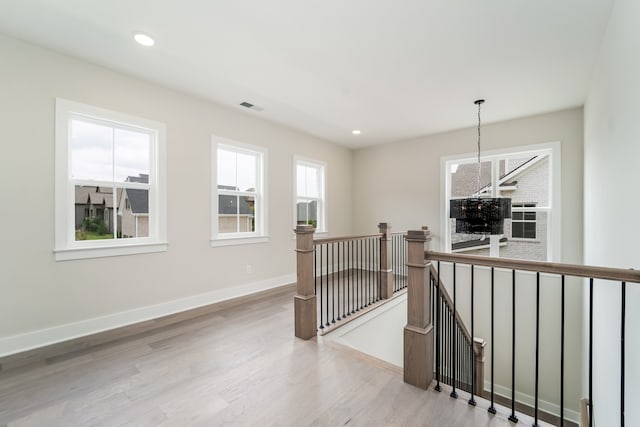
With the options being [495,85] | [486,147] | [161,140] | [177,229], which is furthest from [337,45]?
[486,147]

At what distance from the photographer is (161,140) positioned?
131 inches

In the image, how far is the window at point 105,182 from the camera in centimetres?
270

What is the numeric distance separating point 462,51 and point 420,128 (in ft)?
7.80

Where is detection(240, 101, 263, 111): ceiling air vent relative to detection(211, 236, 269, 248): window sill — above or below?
above

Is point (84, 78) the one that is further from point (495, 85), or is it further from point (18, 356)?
point (495, 85)

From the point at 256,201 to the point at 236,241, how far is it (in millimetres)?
744

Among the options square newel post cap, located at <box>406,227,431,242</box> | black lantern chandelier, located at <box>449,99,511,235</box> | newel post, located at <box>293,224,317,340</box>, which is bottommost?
newel post, located at <box>293,224,317,340</box>

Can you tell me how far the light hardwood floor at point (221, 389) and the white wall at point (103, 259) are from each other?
48cm

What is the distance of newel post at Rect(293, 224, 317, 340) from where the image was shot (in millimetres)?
2748

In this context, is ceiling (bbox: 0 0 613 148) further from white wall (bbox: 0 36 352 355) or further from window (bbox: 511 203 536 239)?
window (bbox: 511 203 536 239)

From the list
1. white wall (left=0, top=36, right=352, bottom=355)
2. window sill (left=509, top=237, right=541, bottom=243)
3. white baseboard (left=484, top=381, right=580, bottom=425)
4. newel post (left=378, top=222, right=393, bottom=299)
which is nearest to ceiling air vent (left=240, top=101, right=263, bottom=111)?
white wall (left=0, top=36, right=352, bottom=355)

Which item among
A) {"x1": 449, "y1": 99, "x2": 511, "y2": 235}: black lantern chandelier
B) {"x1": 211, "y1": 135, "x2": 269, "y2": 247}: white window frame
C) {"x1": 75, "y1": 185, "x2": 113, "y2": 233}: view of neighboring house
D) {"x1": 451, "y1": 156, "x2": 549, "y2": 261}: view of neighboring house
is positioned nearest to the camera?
{"x1": 75, "y1": 185, "x2": 113, "y2": 233}: view of neighboring house

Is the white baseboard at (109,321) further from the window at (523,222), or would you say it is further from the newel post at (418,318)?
the window at (523,222)

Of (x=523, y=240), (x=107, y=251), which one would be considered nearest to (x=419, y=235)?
(x=107, y=251)
